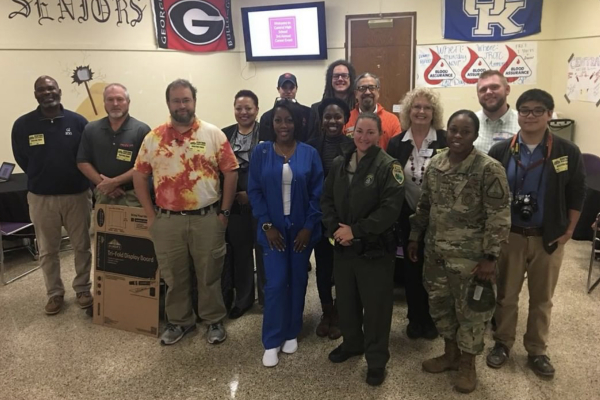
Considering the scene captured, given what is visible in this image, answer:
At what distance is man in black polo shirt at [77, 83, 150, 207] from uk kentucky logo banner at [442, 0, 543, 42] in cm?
424

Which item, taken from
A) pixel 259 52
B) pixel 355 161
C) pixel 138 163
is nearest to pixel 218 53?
pixel 259 52

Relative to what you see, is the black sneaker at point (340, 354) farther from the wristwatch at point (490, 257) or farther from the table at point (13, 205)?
the table at point (13, 205)

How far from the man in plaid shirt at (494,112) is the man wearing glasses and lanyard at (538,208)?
34 centimetres

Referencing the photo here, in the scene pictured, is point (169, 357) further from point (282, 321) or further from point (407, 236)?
point (407, 236)

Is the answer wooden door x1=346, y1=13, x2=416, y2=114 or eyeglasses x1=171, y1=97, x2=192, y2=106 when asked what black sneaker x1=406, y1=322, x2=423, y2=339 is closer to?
eyeglasses x1=171, y1=97, x2=192, y2=106

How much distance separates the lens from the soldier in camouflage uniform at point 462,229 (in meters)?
1.97

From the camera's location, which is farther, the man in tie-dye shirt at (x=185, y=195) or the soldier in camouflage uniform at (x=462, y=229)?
the man in tie-dye shirt at (x=185, y=195)

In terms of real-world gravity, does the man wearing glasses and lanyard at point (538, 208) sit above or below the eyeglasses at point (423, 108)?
below

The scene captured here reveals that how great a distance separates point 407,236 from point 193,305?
1.57 m

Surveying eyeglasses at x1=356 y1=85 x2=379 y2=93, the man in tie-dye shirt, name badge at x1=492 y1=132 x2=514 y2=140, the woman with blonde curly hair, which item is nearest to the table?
the man in tie-dye shirt

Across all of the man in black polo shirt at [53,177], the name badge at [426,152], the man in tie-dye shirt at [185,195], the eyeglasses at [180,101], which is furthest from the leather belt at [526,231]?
the man in black polo shirt at [53,177]

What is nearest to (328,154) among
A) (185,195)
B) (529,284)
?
(185,195)

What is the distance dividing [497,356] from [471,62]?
4.14 metres

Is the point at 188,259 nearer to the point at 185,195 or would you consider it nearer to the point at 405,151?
the point at 185,195
